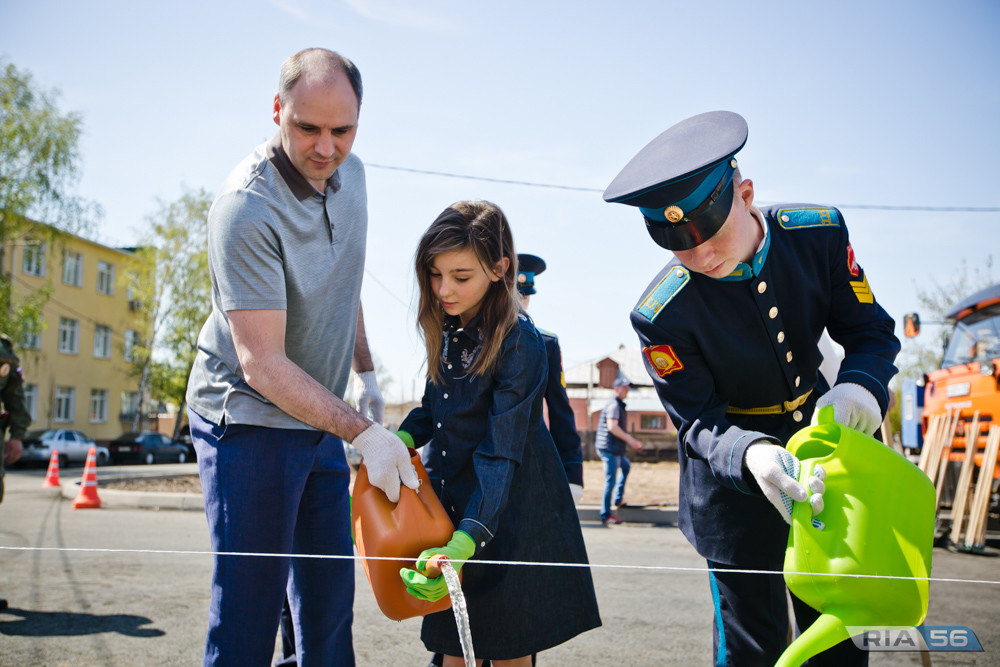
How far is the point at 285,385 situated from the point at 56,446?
2551 centimetres

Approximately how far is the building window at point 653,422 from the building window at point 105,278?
2600 cm

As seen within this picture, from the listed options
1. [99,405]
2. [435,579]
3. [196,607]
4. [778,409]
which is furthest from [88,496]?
[99,405]

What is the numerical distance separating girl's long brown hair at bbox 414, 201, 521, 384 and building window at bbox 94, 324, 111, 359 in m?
36.5

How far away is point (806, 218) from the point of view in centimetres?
205

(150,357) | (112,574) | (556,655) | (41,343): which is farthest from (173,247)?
(556,655)

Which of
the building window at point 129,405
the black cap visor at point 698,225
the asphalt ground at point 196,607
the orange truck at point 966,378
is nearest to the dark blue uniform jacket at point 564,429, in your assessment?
the asphalt ground at point 196,607

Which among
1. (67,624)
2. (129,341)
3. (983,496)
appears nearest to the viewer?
(67,624)

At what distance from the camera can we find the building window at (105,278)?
114ft

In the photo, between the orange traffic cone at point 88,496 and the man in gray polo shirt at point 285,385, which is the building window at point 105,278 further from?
the man in gray polo shirt at point 285,385

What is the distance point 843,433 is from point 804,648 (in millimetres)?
431

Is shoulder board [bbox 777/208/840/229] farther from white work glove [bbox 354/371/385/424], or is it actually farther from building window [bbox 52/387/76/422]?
building window [bbox 52/387/76/422]

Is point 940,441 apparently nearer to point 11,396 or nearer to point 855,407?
point 855,407

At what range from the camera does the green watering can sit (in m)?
1.44

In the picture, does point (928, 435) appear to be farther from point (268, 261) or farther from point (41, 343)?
point (41, 343)
